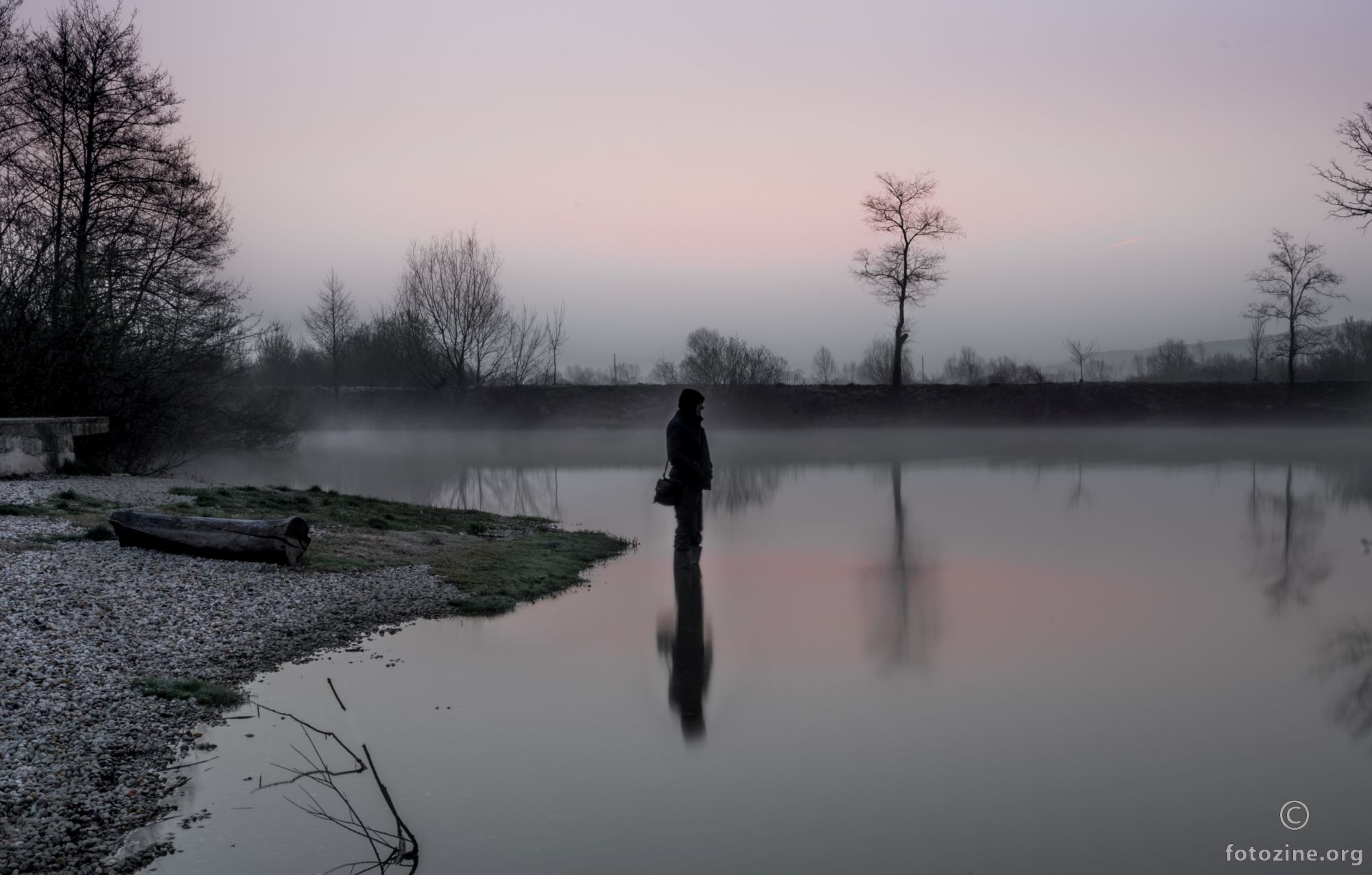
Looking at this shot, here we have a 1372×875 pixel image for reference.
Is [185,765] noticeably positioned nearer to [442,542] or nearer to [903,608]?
[903,608]

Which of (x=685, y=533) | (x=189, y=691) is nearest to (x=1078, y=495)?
(x=685, y=533)

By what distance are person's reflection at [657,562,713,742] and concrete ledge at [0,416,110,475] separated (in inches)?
448

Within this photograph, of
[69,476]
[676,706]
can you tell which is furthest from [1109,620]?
[69,476]

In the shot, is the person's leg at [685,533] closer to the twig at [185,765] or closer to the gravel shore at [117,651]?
the gravel shore at [117,651]

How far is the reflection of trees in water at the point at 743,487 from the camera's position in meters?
17.8

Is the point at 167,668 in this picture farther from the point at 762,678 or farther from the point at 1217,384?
the point at 1217,384

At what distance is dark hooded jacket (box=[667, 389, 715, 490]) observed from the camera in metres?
10.2

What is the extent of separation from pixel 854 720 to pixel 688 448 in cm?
480

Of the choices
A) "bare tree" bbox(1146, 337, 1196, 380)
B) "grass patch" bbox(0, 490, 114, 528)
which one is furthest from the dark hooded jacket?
"bare tree" bbox(1146, 337, 1196, 380)

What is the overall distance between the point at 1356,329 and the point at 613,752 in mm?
82927

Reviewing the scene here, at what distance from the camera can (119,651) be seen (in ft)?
21.0

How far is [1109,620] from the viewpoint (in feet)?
27.3

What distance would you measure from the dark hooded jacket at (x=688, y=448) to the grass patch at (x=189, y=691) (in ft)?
16.7

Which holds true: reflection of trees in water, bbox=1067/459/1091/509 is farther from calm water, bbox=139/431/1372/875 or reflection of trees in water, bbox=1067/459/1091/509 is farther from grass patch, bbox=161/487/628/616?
grass patch, bbox=161/487/628/616
